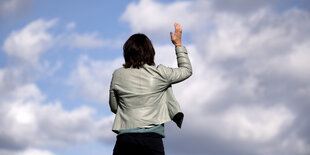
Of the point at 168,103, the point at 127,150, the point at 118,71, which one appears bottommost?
the point at 127,150

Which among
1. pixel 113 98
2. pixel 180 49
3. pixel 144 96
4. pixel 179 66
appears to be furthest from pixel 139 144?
pixel 180 49

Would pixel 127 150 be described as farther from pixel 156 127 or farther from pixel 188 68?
pixel 188 68

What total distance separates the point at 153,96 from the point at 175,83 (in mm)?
450

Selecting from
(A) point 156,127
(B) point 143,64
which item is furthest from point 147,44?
(A) point 156,127

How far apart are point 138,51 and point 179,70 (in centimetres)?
70

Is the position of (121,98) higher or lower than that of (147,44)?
lower

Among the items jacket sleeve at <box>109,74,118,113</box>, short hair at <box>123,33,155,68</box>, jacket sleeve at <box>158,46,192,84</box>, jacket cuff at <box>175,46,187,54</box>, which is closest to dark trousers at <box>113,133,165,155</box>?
jacket sleeve at <box>109,74,118,113</box>

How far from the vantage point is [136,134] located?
6.81 m

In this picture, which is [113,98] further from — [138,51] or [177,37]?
[177,37]

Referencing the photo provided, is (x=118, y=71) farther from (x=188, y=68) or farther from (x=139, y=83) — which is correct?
(x=188, y=68)

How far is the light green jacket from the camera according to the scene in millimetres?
6926

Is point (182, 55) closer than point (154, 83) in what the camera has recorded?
No

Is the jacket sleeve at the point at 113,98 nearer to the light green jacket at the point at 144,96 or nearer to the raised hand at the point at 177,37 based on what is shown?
the light green jacket at the point at 144,96

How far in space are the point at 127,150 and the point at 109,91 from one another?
101cm
